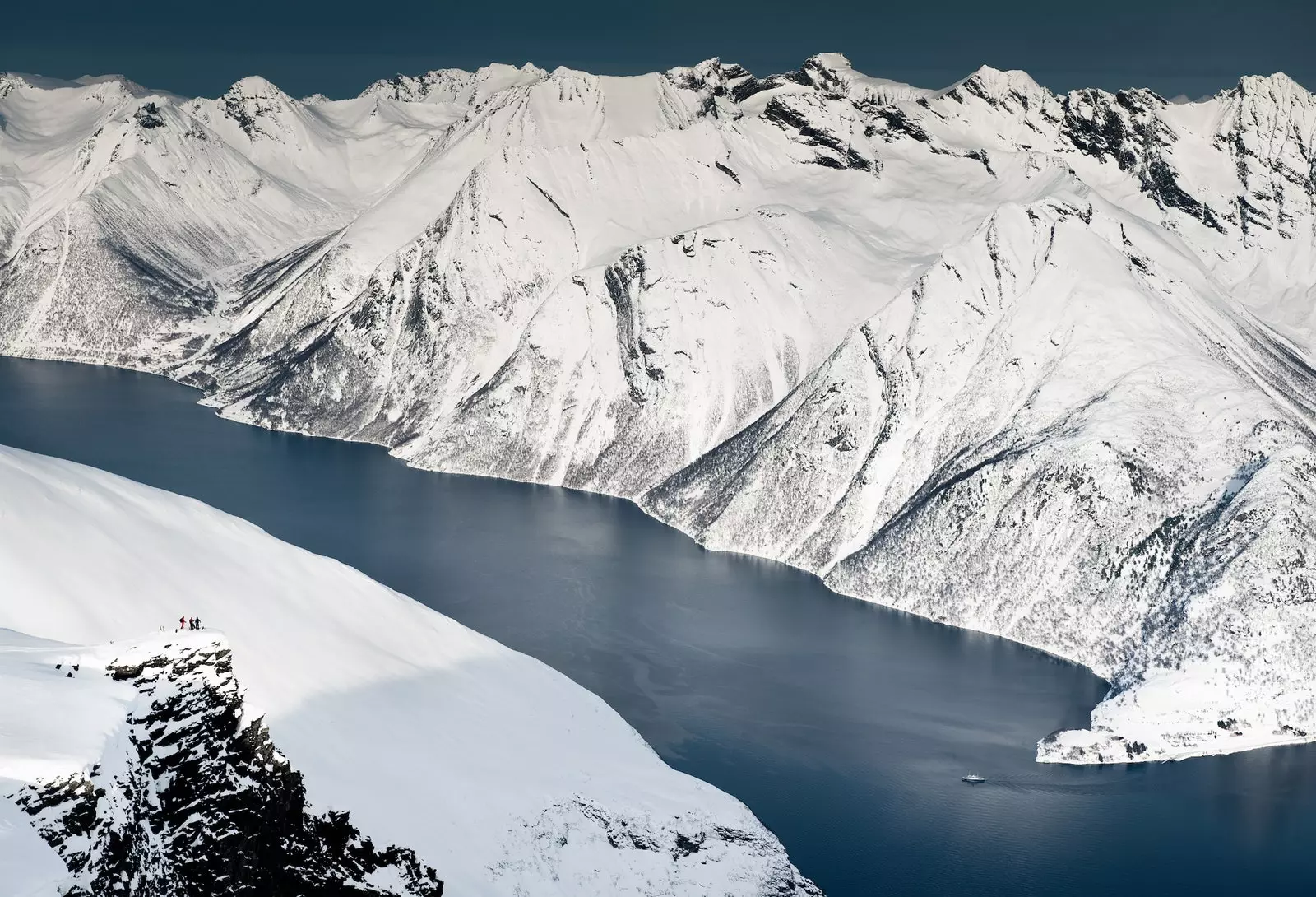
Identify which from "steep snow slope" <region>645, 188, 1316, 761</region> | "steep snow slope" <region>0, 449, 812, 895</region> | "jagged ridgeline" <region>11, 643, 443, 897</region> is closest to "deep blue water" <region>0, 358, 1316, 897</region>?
"steep snow slope" <region>645, 188, 1316, 761</region>

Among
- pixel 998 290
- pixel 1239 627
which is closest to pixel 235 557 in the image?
pixel 1239 627

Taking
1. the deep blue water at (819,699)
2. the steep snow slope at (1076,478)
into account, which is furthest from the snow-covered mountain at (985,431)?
the deep blue water at (819,699)

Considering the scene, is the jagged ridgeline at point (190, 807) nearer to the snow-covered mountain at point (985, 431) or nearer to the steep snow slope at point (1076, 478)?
the steep snow slope at point (1076, 478)

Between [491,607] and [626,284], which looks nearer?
[491,607]

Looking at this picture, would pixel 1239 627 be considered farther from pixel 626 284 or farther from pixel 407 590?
pixel 626 284

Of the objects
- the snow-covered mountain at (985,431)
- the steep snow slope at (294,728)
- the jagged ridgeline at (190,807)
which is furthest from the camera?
the snow-covered mountain at (985,431)

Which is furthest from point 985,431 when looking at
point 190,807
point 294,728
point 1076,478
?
point 190,807

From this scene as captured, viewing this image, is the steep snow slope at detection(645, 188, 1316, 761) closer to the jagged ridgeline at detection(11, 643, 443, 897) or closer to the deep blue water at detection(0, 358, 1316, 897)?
the deep blue water at detection(0, 358, 1316, 897)
